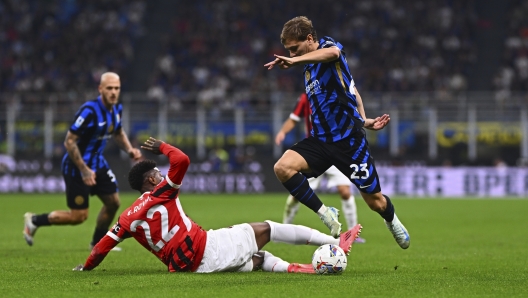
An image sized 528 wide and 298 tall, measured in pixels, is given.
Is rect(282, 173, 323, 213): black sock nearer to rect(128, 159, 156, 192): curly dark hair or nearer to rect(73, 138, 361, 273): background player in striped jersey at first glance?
rect(73, 138, 361, 273): background player in striped jersey

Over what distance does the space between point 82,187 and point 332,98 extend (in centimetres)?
414

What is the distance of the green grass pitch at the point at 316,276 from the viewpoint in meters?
6.93

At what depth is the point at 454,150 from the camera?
2644 centimetres

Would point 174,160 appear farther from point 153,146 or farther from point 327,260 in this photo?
point 327,260

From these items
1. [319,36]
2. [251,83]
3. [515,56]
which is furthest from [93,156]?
[515,56]

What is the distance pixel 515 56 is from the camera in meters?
32.4

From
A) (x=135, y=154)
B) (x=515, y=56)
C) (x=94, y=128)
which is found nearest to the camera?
(x=94, y=128)

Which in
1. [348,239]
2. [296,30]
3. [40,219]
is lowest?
[40,219]

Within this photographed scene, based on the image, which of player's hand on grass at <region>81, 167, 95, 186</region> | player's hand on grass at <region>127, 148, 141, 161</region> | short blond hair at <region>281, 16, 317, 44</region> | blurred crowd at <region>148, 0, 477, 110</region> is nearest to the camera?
short blond hair at <region>281, 16, 317, 44</region>

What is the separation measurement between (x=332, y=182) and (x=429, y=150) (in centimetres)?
1402

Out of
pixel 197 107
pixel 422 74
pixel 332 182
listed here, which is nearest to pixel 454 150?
pixel 422 74

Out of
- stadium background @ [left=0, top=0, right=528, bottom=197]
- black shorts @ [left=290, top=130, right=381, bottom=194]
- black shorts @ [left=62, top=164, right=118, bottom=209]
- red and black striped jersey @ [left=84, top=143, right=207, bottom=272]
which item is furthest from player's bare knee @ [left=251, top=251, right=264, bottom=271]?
stadium background @ [left=0, top=0, right=528, bottom=197]

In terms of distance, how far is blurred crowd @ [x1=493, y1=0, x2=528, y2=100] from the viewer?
31.1m

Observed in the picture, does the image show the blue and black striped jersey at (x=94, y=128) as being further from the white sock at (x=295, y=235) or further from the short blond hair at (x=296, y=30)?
the short blond hair at (x=296, y=30)
